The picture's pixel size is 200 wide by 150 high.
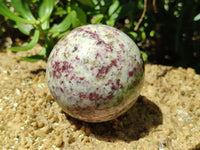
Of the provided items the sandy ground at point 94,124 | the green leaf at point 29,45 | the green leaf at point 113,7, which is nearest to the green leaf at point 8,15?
the green leaf at point 29,45

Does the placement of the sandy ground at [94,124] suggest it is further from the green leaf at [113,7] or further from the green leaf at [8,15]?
the green leaf at [113,7]

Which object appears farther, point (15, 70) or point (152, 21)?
point (152, 21)

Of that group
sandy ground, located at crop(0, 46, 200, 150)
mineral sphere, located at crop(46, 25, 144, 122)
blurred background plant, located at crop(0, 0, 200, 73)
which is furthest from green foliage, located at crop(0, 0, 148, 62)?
mineral sphere, located at crop(46, 25, 144, 122)

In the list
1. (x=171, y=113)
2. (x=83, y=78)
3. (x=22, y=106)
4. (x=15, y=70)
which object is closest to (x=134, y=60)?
(x=83, y=78)

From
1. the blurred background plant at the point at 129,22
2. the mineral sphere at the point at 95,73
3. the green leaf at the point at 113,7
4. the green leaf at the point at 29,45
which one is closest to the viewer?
the mineral sphere at the point at 95,73

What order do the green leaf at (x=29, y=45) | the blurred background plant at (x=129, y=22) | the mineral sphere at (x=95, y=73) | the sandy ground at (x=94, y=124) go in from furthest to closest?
1. the blurred background plant at (x=129, y=22)
2. the green leaf at (x=29, y=45)
3. the sandy ground at (x=94, y=124)
4. the mineral sphere at (x=95, y=73)

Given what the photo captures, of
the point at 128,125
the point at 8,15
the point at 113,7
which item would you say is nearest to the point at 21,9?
the point at 8,15

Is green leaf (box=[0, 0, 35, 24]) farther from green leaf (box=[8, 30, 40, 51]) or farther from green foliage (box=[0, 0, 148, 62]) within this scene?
green leaf (box=[8, 30, 40, 51])

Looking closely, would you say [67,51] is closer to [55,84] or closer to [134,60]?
[55,84]
